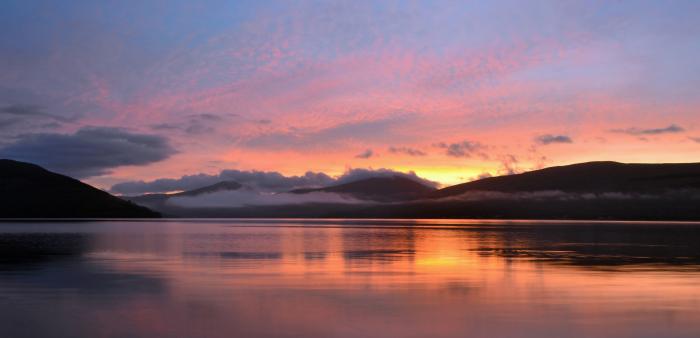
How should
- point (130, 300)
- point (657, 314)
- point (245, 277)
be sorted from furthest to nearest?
point (245, 277) < point (130, 300) < point (657, 314)

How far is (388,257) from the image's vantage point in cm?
5172

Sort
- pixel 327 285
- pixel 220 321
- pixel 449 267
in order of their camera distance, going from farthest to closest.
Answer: pixel 449 267 → pixel 327 285 → pixel 220 321

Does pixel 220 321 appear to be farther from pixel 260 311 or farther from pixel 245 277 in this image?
pixel 245 277

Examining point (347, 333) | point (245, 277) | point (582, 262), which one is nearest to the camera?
point (347, 333)

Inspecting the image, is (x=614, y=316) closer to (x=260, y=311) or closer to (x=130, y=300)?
(x=260, y=311)

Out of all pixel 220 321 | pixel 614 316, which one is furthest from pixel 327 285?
pixel 614 316

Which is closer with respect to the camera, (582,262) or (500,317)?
(500,317)

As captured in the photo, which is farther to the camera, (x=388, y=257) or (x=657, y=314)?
(x=388, y=257)

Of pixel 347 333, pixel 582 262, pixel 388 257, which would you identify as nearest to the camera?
pixel 347 333

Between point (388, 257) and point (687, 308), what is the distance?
1117 inches

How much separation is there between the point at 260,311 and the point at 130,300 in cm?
637

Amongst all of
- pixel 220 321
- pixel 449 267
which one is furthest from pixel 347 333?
pixel 449 267

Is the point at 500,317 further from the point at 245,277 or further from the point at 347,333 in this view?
the point at 245,277

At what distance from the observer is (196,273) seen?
38438 millimetres
